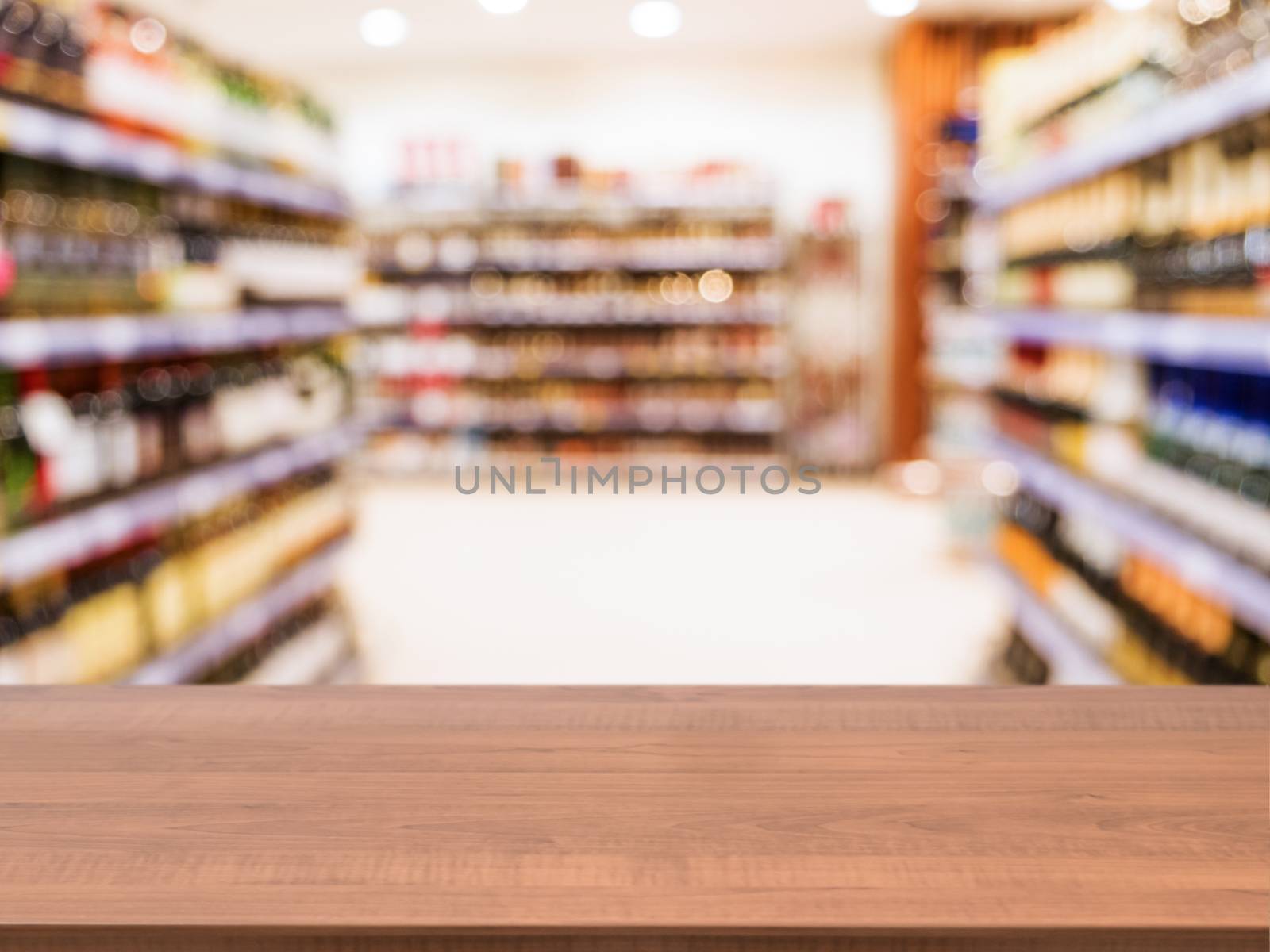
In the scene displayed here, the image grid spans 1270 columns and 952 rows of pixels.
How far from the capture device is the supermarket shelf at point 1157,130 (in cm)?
248

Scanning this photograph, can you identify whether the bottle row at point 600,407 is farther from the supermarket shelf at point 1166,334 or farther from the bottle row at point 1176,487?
the bottle row at point 1176,487

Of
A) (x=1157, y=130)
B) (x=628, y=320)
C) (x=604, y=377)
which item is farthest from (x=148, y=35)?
(x=604, y=377)

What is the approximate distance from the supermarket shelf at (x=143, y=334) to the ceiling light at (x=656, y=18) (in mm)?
4267

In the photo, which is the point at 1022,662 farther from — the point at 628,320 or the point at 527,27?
the point at 527,27

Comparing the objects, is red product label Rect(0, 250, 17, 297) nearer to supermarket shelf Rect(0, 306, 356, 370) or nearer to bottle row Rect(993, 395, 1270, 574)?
supermarket shelf Rect(0, 306, 356, 370)

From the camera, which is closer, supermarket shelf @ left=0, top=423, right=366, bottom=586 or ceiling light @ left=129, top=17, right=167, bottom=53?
supermarket shelf @ left=0, top=423, right=366, bottom=586

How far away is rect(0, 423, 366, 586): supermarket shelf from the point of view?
2.46 m

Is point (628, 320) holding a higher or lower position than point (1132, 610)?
higher

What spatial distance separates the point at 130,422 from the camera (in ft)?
9.72

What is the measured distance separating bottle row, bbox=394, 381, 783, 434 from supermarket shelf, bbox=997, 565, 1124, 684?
4.67 m

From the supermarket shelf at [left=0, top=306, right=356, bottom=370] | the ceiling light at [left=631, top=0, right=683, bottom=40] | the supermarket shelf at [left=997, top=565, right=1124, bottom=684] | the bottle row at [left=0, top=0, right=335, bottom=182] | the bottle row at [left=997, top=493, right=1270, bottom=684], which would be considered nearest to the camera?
the supermarket shelf at [left=0, top=306, right=356, bottom=370]

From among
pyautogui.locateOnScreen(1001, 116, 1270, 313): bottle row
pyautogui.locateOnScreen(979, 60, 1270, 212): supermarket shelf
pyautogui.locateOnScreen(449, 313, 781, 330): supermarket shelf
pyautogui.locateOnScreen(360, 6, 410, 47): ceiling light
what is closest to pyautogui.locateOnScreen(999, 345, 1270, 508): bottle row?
pyautogui.locateOnScreen(1001, 116, 1270, 313): bottle row

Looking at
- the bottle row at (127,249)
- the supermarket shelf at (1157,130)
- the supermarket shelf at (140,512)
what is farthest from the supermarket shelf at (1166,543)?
the bottle row at (127,249)

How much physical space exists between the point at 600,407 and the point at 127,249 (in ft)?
21.2
